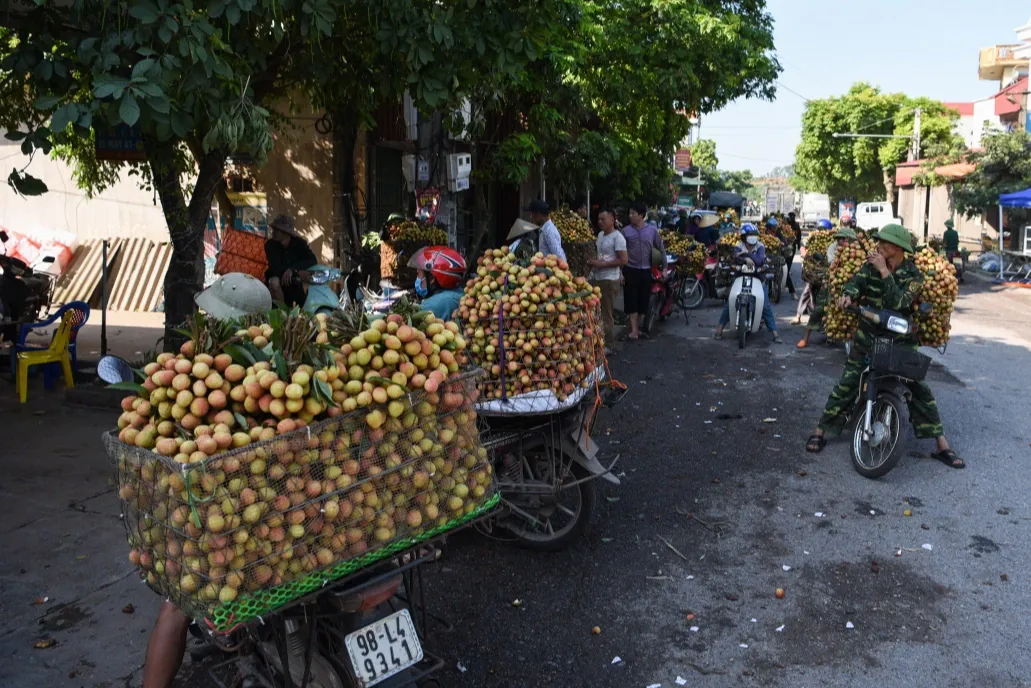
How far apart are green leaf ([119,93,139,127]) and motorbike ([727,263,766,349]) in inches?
357

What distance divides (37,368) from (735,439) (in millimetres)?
7546

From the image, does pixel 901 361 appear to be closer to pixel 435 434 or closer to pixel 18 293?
pixel 435 434

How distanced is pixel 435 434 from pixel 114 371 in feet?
3.89

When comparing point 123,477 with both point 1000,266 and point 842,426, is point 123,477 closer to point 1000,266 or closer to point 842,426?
point 842,426

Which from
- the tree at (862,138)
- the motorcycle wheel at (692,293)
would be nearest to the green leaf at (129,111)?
the motorcycle wheel at (692,293)

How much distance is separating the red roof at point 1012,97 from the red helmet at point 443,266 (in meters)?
40.6

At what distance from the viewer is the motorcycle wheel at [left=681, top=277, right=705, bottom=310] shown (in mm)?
16156

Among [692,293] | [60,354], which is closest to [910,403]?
[60,354]

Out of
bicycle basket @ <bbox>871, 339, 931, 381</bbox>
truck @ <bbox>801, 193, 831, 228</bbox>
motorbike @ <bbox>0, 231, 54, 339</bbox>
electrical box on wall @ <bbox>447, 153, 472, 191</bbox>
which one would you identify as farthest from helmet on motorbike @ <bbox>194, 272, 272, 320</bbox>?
truck @ <bbox>801, 193, 831, 228</bbox>

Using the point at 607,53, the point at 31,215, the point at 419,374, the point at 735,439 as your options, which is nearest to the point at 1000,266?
the point at 607,53

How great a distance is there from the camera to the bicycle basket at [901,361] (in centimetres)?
628

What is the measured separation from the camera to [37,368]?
9.66m

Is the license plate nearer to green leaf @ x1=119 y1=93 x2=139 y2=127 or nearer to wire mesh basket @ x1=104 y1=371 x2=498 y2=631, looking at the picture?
wire mesh basket @ x1=104 y1=371 x2=498 y2=631

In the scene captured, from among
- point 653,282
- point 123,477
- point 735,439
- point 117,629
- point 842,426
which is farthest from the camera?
point 653,282
